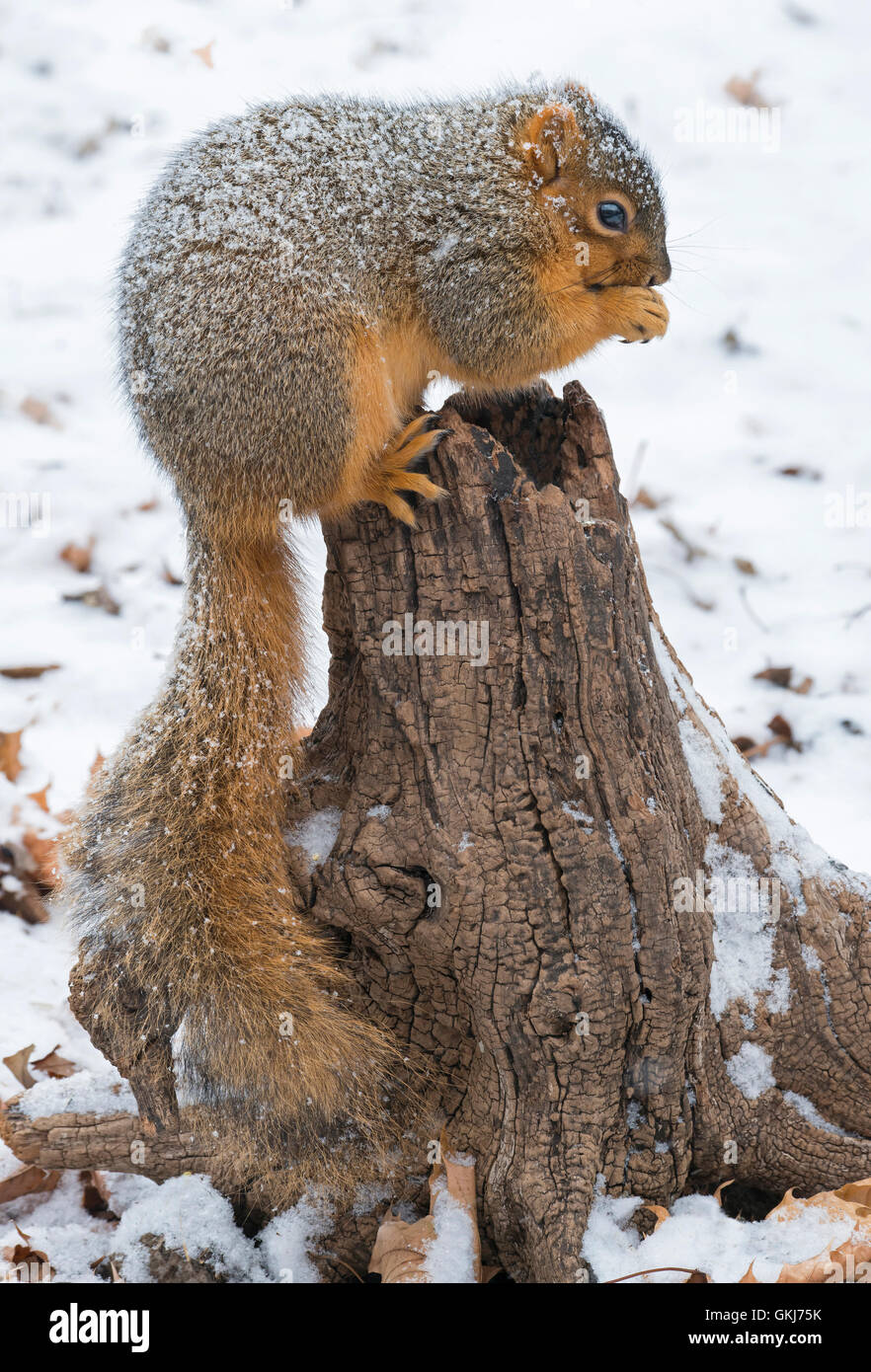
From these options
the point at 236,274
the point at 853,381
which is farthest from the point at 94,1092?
the point at 853,381

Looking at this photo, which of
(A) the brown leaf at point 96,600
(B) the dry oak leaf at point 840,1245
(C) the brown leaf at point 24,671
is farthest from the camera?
(A) the brown leaf at point 96,600

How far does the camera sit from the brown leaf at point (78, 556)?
3400 millimetres

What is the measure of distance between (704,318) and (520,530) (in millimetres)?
2753

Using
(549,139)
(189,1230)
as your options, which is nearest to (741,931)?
(189,1230)

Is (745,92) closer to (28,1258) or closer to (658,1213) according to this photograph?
(658,1213)

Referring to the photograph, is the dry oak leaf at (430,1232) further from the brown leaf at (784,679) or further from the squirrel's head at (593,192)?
the brown leaf at (784,679)

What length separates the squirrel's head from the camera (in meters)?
2.01

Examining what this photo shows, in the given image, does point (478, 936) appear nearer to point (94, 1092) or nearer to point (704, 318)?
point (94, 1092)

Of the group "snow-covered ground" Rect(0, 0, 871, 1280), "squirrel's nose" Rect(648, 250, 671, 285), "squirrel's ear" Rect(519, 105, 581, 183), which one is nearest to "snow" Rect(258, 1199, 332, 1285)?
"snow-covered ground" Rect(0, 0, 871, 1280)

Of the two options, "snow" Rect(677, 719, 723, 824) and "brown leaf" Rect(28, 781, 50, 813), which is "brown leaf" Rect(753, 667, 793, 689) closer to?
"snow" Rect(677, 719, 723, 824)

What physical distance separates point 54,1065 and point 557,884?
3.79 ft

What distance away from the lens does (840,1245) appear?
5.70 feet

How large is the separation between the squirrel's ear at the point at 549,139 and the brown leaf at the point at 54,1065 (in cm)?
186

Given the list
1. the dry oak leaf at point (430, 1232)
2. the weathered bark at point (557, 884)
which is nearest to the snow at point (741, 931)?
the weathered bark at point (557, 884)
